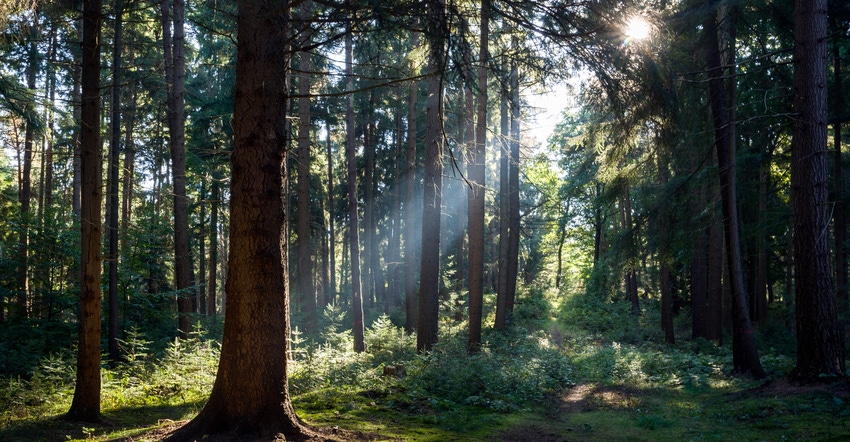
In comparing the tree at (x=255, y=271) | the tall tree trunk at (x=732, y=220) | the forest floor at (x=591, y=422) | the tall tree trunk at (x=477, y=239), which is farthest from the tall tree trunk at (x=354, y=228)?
the tree at (x=255, y=271)

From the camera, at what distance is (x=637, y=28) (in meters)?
6.04

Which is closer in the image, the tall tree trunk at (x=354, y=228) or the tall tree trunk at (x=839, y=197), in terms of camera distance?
the tall tree trunk at (x=839, y=197)

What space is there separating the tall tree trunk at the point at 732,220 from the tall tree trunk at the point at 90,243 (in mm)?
12076

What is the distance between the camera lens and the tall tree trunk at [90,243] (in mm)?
7141

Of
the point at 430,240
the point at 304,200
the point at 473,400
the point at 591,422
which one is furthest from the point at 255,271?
the point at 304,200

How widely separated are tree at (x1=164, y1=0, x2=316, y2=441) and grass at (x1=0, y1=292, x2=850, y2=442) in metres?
1.31

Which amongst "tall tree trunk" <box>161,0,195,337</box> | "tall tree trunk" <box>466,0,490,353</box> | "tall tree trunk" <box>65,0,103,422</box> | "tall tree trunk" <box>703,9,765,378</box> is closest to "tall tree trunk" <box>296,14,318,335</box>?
"tall tree trunk" <box>161,0,195,337</box>

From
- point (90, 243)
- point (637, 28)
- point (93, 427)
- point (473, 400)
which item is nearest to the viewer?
point (637, 28)

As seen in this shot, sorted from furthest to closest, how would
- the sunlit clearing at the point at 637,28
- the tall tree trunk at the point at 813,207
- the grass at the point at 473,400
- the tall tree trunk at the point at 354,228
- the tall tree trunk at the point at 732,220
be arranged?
the tall tree trunk at the point at 354,228, the tall tree trunk at the point at 732,220, the tall tree trunk at the point at 813,207, the grass at the point at 473,400, the sunlit clearing at the point at 637,28

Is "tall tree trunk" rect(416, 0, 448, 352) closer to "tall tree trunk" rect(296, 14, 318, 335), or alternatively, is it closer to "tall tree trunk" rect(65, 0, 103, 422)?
"tall tree trunk" rect(296, 14, 318, 335)

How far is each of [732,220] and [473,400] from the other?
25.2 ft

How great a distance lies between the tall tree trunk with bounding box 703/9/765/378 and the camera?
12445mm

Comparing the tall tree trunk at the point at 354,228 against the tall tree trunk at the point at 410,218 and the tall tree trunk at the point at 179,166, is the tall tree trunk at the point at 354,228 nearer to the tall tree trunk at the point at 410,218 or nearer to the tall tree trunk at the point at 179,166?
the tall tree trunk at the point at 410,218

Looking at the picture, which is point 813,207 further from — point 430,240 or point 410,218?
point 410,218
